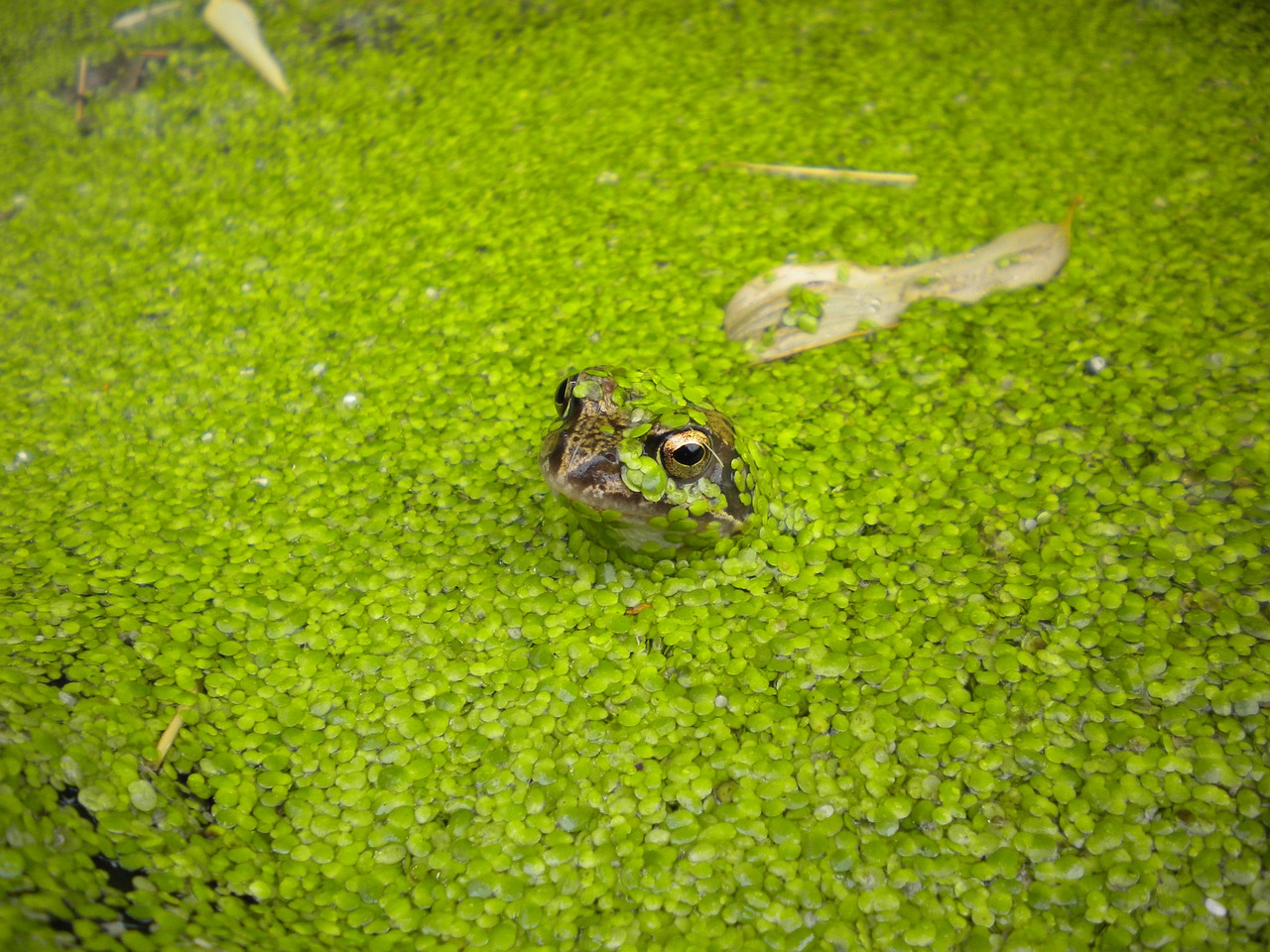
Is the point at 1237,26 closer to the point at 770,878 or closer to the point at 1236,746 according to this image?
the point at 1236,746

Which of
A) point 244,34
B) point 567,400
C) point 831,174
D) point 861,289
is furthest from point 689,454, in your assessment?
point 244,34

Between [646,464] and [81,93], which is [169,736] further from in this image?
[81,93]

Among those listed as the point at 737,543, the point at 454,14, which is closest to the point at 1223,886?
the point at 737,543

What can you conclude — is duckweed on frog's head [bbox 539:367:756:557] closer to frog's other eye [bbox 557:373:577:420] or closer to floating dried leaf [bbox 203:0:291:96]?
frog's other eye [bbox 557:373:577:420]

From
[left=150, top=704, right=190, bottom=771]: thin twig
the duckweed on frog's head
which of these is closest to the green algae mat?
[left=150, top=704, right=190, bottom=771]: thin twig

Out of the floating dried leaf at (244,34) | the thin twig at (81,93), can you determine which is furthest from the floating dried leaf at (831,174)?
the thin twig at (81,93)
